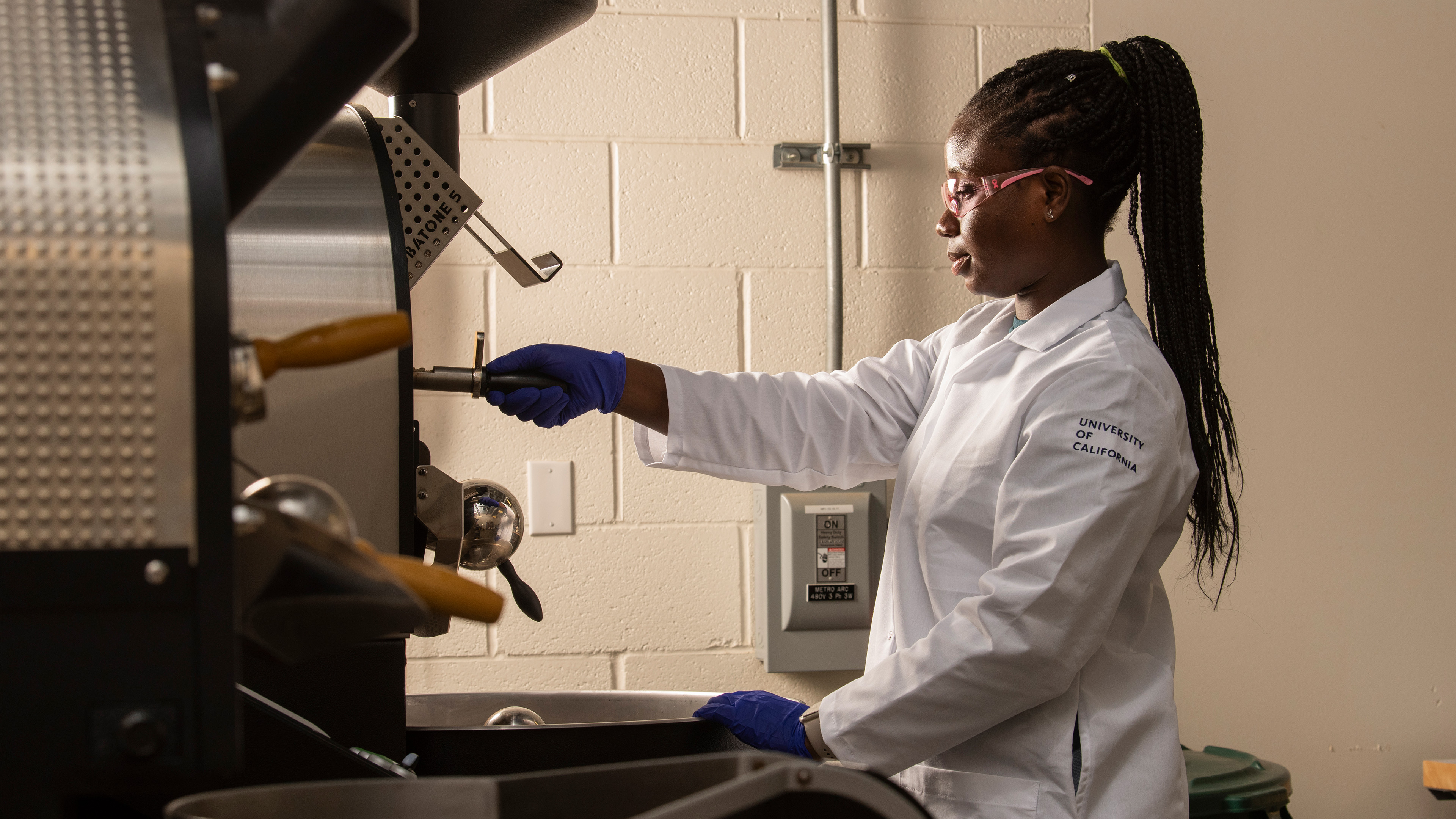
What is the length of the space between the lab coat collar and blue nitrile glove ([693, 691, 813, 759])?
452 mm

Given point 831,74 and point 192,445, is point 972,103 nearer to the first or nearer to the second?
point 831,74

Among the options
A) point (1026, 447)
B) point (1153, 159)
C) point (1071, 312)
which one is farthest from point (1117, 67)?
point (1026, 447)

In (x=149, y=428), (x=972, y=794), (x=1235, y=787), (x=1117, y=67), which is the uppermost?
(x=1117, y=67)

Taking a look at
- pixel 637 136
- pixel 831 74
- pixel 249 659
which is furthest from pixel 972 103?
pixel 249 659

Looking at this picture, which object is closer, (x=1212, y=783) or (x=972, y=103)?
(x=972, y=103)

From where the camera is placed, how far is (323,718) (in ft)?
2.70

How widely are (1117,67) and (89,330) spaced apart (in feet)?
3.42

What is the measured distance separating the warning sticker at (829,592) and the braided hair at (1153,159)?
25.2 inches

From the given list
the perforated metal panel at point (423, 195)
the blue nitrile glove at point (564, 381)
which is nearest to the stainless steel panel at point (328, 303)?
the perforated metal panel at point (423, 195)

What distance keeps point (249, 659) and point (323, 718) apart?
5.2 inches

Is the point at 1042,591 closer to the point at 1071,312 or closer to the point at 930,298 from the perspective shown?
the point at 1071,312

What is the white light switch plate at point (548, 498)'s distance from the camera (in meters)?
1.70

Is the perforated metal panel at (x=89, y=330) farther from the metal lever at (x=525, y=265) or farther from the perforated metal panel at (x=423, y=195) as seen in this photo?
the metal lever at (x=525, y=265)

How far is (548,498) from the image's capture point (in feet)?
5.58
